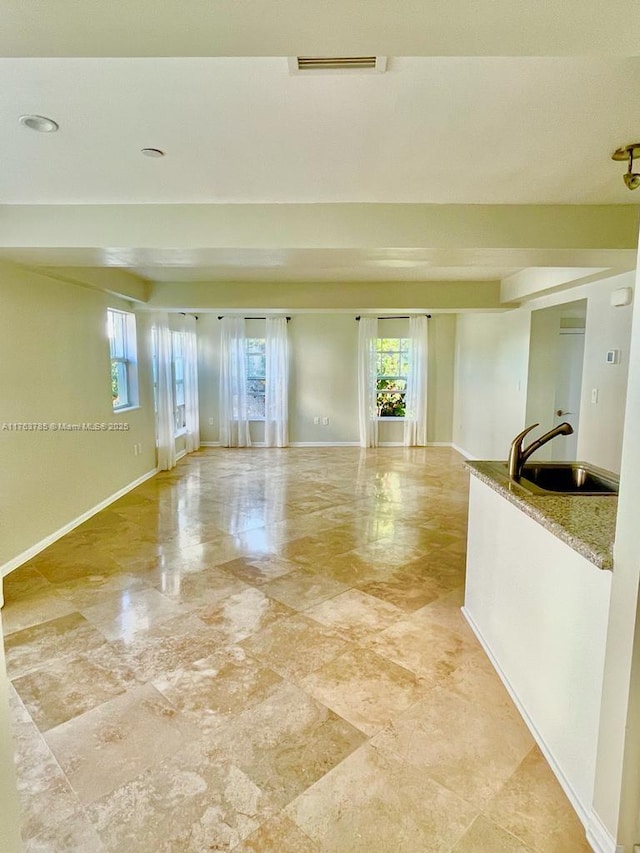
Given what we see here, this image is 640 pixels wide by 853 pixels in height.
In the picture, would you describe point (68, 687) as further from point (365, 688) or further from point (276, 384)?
point (276, 384)

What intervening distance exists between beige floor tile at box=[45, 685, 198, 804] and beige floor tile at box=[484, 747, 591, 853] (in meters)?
1.13

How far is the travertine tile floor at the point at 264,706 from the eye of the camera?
1430 mm

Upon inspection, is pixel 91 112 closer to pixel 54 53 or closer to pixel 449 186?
pixel 54 53

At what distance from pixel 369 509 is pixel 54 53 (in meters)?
4.17

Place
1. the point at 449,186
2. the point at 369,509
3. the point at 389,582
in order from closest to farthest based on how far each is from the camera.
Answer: the point at 449,186 → the point at 389,582 → the point at 369,509

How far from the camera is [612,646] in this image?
130 cm

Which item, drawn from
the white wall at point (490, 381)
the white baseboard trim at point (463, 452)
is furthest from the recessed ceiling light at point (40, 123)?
the white baseboard trim at point (463, 452)

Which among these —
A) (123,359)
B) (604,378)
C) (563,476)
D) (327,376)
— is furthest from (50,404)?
(327,376)

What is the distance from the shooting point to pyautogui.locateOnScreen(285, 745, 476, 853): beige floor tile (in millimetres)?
1375

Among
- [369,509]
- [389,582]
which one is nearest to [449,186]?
[389,582]

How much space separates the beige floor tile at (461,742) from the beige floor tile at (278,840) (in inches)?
17.4

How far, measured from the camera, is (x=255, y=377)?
798cm

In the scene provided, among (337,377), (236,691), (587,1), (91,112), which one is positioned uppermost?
(91,112)

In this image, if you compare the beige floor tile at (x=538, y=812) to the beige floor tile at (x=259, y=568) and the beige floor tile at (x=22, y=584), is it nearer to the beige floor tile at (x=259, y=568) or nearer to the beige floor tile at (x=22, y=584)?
the beige floor tile at (x=259, y=568)
